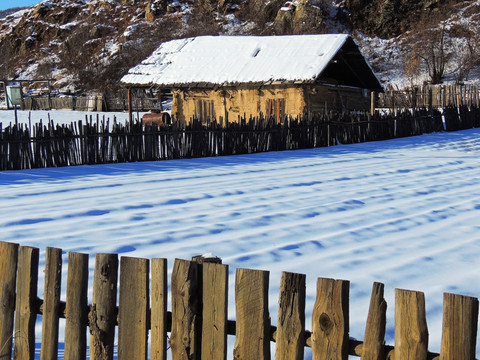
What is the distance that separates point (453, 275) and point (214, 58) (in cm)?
1996

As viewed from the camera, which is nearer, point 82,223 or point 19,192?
point 82,223

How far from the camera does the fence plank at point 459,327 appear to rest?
195 cm

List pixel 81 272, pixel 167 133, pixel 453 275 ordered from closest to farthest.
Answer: pixel 81 272
pixel 453 275
pixel 167 133

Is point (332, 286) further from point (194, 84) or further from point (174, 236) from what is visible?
point (194, 84)

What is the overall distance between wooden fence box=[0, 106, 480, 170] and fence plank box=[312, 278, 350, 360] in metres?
9.74

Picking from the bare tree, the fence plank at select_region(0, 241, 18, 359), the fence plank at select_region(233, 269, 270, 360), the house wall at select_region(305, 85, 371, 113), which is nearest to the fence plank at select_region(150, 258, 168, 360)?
the fence plank at select_region(233, 269, 270, 360)

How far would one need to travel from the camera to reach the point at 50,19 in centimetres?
6931

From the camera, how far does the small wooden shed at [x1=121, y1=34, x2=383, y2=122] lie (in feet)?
68.5

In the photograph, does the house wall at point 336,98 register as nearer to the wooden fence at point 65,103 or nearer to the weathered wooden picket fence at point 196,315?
the wooden fence at point 65,103

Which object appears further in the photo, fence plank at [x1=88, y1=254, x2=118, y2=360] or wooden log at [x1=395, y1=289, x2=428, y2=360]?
fence plank at [x1=88, y1=254, x2=118, y2=360]

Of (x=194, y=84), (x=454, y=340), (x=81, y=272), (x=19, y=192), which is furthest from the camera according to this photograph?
(x=194, y=84)

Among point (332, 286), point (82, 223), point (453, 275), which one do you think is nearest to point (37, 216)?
point (82, 223)

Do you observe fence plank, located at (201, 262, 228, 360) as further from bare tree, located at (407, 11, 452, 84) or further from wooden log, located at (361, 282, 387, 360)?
bare tree, located at (407, 11, 452, 84)

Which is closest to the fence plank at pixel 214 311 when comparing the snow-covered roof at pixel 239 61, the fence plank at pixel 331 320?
the fence plank at pixel 331 320
